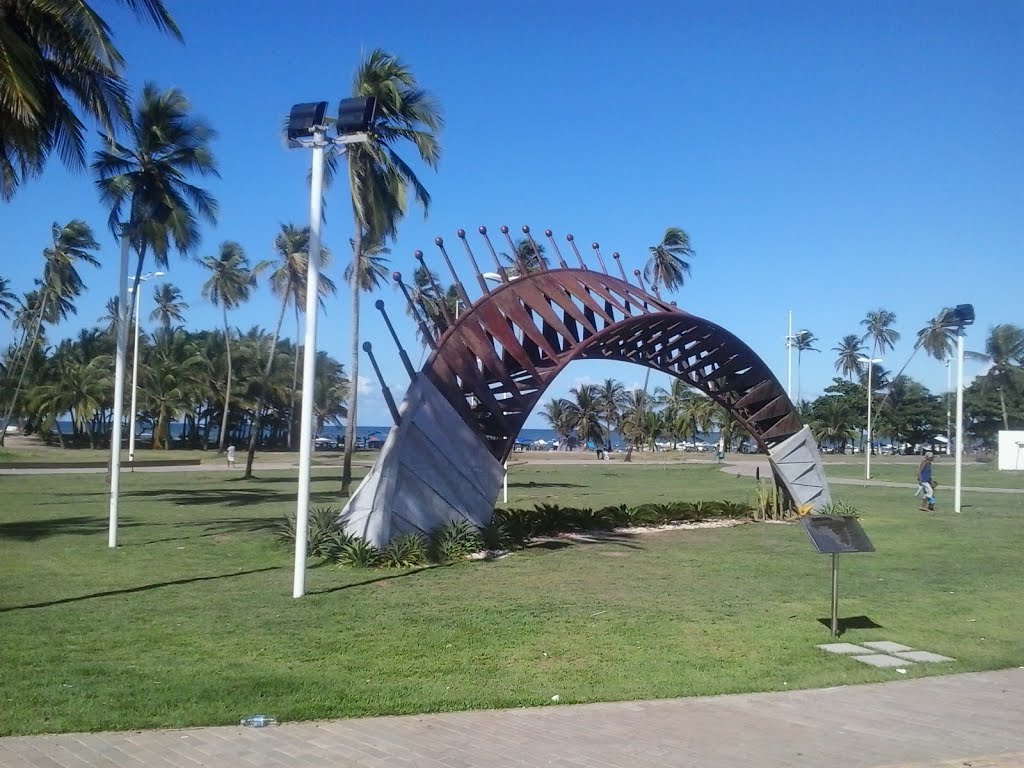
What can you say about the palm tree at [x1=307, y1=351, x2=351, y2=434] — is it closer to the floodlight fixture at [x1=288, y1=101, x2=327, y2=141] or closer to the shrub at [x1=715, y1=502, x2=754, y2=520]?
the shrub at [x1=715, y1=502, x2=754, y2=520]

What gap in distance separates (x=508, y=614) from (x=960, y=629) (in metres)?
5.24

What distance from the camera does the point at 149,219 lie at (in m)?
26.5

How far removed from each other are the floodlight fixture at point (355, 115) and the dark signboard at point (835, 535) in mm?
7107

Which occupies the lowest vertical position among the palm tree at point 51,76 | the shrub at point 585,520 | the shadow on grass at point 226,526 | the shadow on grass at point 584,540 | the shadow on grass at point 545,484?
the shadow on grass at point 226,526

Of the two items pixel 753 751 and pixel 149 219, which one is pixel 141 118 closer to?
pixel 149 219

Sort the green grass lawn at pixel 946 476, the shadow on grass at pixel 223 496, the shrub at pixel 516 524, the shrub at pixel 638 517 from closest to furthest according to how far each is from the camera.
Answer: the shrub at pixel 516 524
the shrub at pixel 638 517
the shadow on grass at pixel 223 496
the green grass lawn at pixel 946 476

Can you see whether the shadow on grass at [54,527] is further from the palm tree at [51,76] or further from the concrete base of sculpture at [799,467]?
the concrete base of sculpture at [799,467]

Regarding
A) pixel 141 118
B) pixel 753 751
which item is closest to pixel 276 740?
pixel 753 751

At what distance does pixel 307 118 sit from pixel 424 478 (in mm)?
6725

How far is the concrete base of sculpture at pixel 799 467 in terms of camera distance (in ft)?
86.5

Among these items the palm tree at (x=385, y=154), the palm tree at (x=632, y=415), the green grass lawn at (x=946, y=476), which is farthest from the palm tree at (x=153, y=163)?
the palm tree at (x=632, y=415)

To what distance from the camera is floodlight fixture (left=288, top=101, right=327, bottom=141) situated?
41.1 ft

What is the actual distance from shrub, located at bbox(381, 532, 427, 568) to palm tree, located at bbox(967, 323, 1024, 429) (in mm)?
76437

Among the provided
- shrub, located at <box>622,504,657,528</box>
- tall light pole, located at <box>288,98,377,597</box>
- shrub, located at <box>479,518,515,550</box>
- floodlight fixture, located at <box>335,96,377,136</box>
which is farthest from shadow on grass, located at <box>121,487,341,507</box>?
floodlight fixture, located at <box>335,96,377,136</box>
